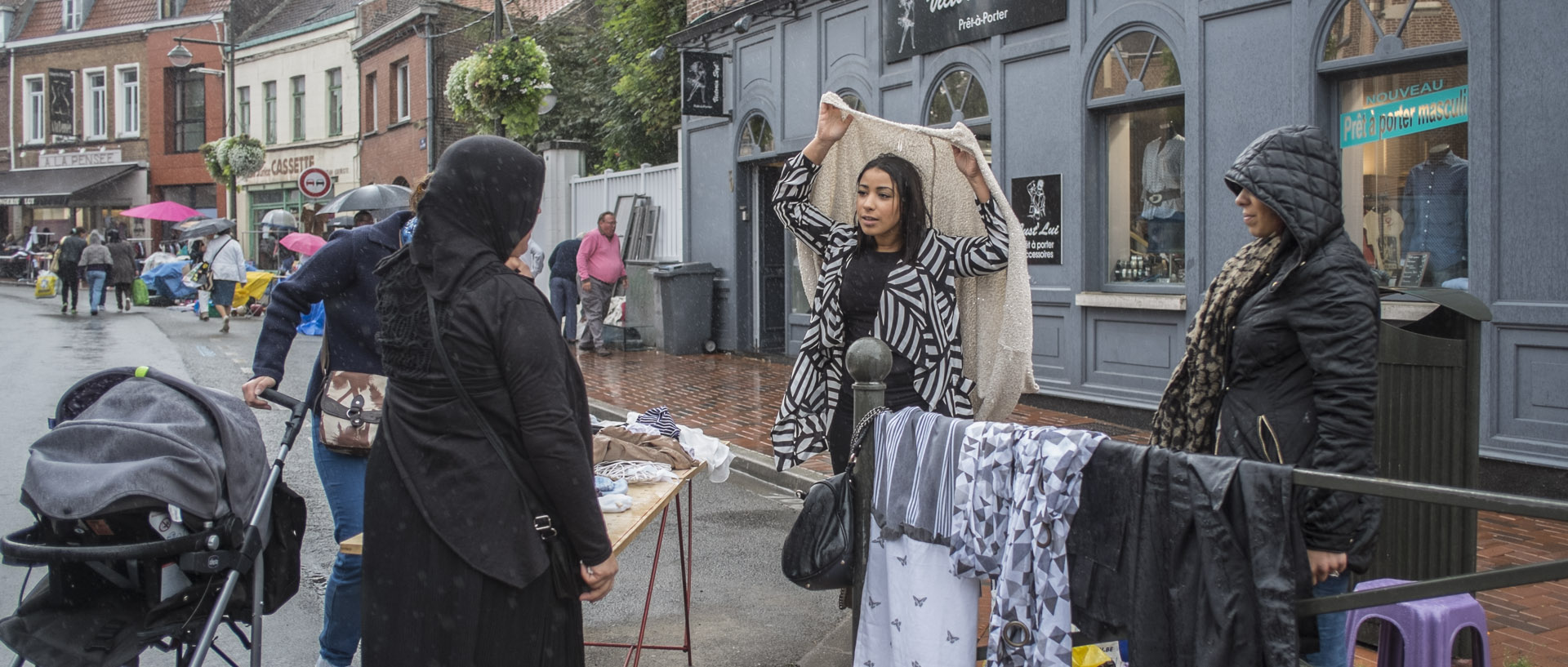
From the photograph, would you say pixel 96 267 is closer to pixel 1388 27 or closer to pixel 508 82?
pixel 508 82

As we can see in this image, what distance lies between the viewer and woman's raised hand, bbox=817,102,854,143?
13.9 feet

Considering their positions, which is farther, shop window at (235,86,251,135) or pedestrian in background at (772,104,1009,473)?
shop window at (235,86,251,135)

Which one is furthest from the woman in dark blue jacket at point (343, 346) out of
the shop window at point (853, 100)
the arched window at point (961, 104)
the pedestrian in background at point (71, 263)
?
the pedestrian in background at point (71, 263)

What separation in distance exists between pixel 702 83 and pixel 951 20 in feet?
15.3

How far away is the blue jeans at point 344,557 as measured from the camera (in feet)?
12.3

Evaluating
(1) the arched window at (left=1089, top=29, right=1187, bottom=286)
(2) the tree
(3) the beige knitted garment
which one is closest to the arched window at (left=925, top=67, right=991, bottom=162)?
(1) the arched window at (left=1089, top=29, right=1187, bottom=286)

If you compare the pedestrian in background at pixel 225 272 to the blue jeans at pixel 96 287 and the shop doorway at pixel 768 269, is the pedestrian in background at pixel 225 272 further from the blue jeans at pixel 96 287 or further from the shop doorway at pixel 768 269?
the shop doorway at pixel 768 269

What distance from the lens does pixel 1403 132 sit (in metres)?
7.54

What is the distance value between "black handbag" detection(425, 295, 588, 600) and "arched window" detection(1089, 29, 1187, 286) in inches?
289

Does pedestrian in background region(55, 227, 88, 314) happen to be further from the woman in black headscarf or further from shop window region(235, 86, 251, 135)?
the woman in black headscarf

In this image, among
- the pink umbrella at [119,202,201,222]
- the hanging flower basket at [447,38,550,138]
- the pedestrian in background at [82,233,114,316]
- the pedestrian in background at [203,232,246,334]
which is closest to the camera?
the hanging flower basket at [447,38,550,138]

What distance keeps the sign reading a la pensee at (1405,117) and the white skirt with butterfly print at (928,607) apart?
232 inches

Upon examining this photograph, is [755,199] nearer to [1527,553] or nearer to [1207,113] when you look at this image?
[1207,113]

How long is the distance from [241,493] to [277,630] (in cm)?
183
